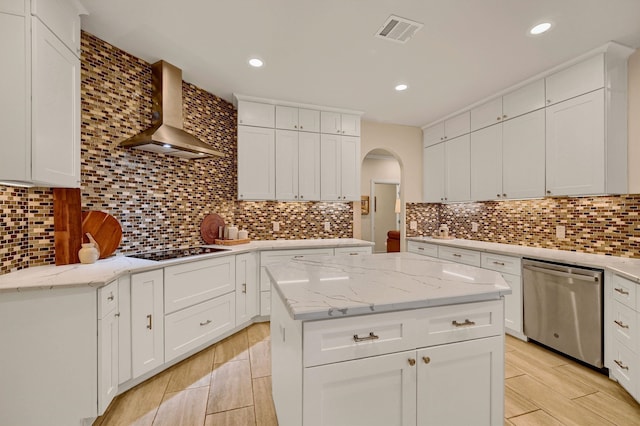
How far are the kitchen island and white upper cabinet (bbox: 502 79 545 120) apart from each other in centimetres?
254

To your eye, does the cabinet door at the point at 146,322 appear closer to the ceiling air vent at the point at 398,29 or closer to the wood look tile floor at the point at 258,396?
the wood look tile floor at the point at 258,396

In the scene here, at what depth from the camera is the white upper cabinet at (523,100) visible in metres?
3.03

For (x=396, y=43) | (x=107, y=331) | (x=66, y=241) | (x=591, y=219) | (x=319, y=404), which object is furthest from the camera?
(x=591, y=219)

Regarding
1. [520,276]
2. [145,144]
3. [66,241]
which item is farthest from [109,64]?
[520,276]

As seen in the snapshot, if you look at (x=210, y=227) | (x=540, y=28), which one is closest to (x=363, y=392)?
(x=210, y=227)

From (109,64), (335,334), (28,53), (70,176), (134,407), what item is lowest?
(134,407)

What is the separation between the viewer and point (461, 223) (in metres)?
4.48

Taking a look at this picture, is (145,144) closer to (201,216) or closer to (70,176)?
(70,176)

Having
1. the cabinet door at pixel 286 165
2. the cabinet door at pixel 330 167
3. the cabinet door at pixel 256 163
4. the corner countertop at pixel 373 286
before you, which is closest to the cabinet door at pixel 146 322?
the corner countertop at pixel 373 286

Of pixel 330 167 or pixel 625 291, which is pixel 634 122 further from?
pixel 330 167

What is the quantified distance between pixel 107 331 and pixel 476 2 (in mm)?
3310

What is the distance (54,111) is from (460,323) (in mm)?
2712

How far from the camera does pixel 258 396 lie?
2.08 m

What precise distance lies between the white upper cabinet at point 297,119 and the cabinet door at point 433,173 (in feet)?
6.54
